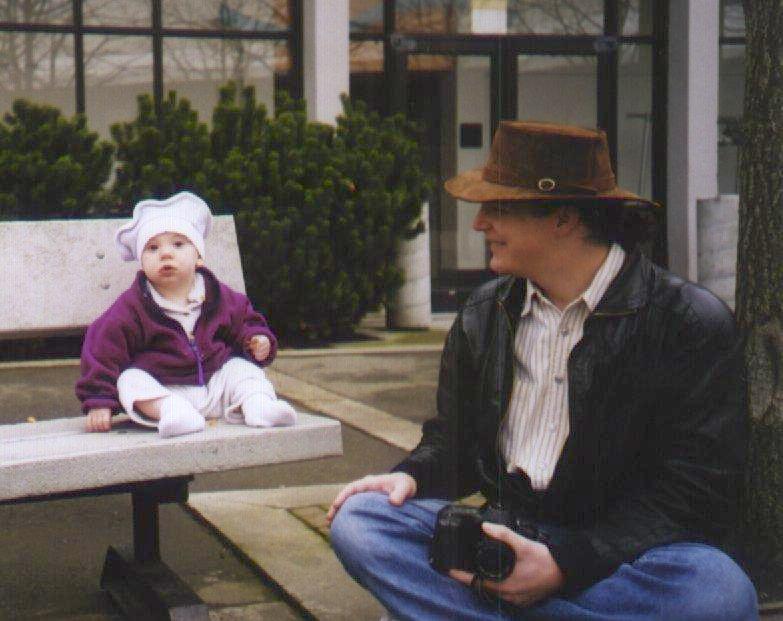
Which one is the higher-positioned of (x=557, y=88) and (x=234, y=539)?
(x=557, y=88)

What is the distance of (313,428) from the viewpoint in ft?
13.0

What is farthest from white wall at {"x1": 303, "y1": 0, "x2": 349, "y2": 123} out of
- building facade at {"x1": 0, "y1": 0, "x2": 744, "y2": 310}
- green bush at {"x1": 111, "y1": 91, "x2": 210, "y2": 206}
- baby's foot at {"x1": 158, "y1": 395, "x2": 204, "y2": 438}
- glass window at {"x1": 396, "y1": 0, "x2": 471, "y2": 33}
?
baby's foot at {"x1": 158, "y1": 395, "x2": 204, "y2": 438}

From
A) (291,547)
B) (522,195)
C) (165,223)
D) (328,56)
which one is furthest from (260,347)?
(328,56)

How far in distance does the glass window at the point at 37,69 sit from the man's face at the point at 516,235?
30.6 feet

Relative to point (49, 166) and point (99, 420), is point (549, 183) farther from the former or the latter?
point (49, 166)

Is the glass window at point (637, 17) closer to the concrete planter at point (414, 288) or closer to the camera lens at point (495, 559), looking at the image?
the concrete planter at point (414, 288)

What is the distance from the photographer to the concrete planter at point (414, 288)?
11.3 m

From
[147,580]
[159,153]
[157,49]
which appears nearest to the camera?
[147,580]

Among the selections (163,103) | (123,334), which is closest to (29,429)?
(123,334)

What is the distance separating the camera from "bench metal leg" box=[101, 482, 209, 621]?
13.1 feet

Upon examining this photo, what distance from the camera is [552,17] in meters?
13.6

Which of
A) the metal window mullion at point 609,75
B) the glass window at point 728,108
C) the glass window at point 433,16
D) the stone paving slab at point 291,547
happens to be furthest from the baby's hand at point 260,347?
the glass window at point 728,108

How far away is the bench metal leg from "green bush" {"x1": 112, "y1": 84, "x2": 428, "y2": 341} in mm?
5489

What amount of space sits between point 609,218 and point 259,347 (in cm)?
154
